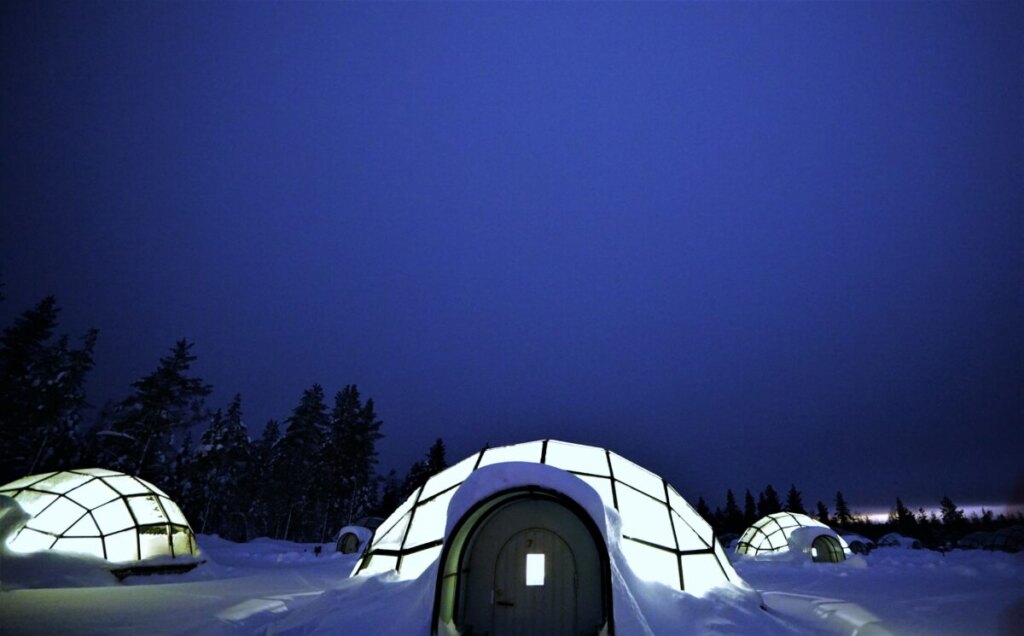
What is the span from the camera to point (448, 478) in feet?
28.2

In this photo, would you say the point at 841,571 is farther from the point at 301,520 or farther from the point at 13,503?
the point at 301,520

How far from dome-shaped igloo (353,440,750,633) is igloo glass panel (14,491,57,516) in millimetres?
9950

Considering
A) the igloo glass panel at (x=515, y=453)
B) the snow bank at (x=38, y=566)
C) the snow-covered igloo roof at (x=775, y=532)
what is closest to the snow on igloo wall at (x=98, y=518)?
the snow bank at (x=38, y=566)

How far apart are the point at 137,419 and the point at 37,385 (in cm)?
566

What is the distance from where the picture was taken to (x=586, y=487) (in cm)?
586

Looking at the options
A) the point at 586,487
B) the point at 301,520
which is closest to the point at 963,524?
the point at 301,520

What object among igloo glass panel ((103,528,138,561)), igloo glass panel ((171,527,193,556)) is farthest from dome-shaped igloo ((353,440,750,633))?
igloo glass panel ((171,527,193,556))

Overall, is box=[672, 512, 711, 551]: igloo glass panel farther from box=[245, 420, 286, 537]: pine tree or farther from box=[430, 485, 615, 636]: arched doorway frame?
box=[245, 420, 286, 537]: pine tree

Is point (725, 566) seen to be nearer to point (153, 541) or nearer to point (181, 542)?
point (153, 541)

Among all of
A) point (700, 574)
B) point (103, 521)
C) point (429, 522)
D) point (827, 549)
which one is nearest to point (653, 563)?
point (700, 574)

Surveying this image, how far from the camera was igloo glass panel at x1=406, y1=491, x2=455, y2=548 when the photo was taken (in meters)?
7.38

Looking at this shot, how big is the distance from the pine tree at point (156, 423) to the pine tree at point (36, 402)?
257 centimetres

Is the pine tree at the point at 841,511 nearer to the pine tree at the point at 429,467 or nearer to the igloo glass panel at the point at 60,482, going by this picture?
the pine tree at the point at 429,467

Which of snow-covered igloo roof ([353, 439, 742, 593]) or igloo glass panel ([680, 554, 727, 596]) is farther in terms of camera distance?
igloo glass panel ([680, 554, 727, 596])
